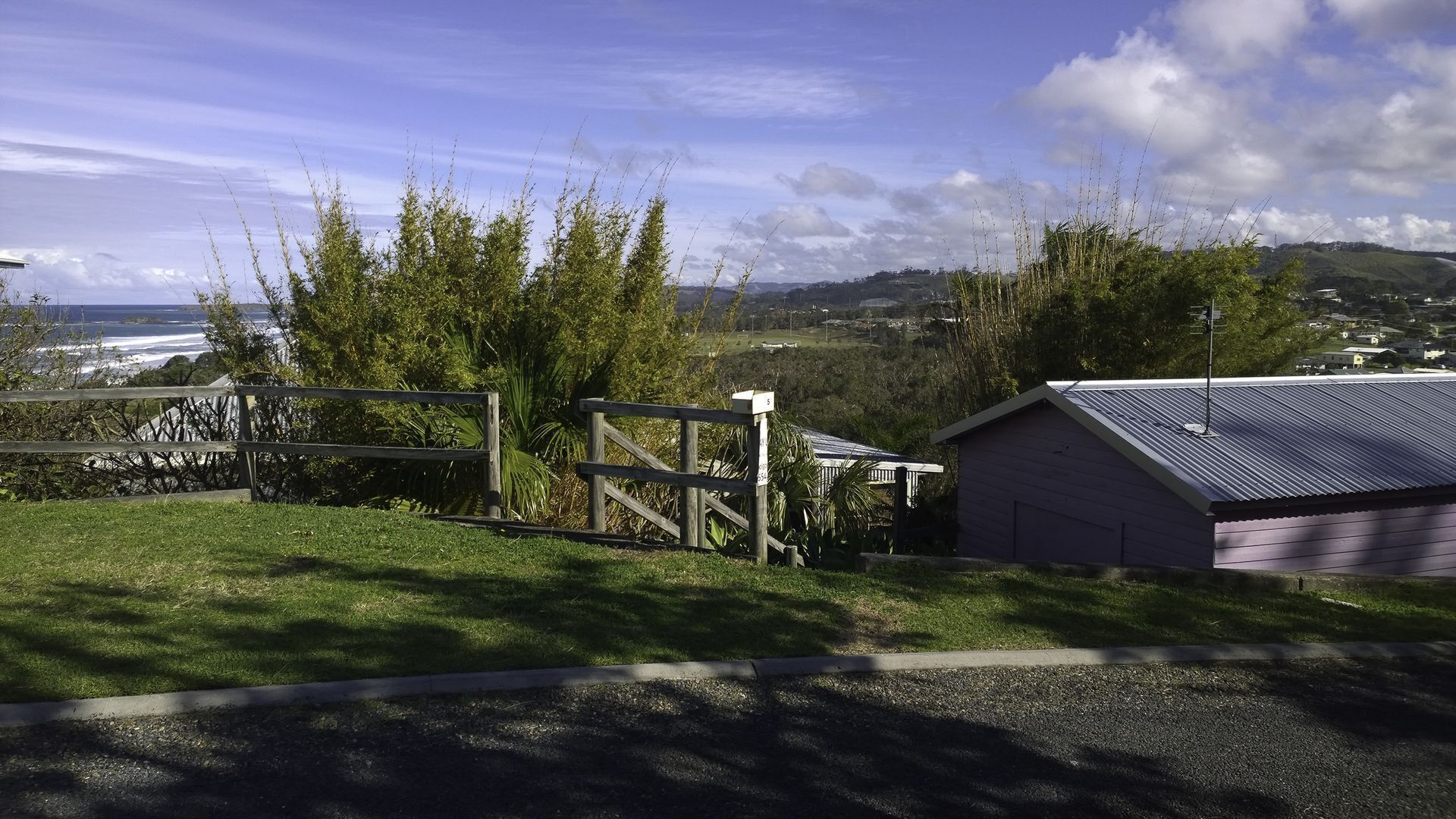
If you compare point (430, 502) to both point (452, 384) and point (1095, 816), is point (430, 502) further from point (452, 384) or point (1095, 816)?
point (1095, 816)

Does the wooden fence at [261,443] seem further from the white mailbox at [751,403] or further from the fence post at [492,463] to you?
the white mailbox at [751,403]

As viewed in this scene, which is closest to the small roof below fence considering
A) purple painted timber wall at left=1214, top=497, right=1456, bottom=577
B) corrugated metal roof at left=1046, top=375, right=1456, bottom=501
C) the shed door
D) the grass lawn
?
the shed door

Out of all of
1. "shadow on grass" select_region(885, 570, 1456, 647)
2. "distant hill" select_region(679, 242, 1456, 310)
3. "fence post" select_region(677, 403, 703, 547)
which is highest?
"distant hill" select_region(679, 242, 1456, 310)

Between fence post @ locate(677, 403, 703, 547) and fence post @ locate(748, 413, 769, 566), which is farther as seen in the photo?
fence post @ locate(677, 403, 703, 547)

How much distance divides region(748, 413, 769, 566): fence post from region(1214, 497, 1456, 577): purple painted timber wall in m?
5.47

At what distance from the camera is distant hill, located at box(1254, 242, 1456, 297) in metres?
22.0

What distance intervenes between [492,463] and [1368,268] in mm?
41148

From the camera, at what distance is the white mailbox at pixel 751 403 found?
8.35 metres

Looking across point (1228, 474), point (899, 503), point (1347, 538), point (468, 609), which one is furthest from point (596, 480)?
point (1347, 538)

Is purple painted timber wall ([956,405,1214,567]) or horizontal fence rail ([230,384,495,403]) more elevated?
horizontal fence rail ([230,384,495,403])

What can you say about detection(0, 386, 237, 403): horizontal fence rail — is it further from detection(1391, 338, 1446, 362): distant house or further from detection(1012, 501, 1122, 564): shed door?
detection(1391, 338, 1446, 362): distant house

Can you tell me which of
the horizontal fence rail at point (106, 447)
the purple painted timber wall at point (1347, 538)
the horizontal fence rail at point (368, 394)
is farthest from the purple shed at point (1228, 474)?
the horizontal fence rail at point (106, 447)

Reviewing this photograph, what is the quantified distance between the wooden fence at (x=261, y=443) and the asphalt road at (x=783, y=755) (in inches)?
181

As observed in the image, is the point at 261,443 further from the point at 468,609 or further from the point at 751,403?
the point at 751,403
